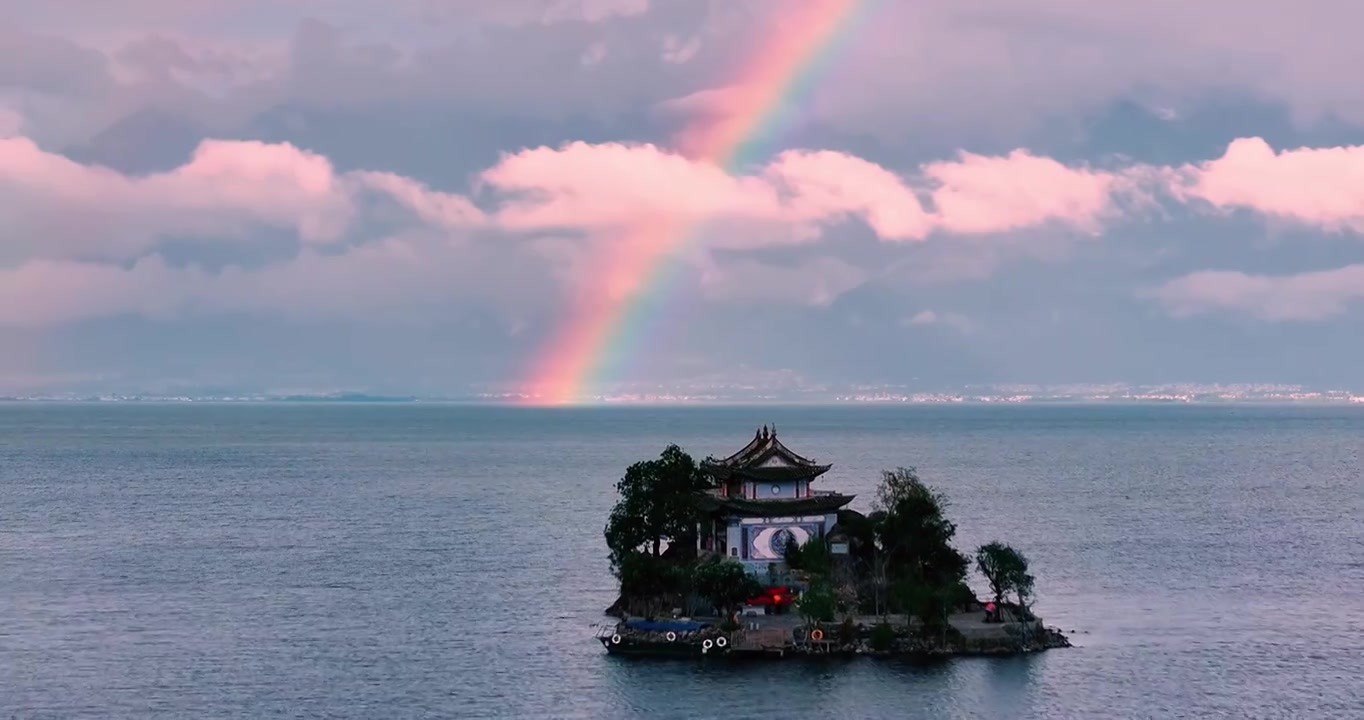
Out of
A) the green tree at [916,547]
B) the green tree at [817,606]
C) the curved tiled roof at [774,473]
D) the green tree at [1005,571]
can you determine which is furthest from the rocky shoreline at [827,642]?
the curved tiled roof at [774,473]

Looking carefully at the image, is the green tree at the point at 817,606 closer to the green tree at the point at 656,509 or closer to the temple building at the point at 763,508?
the temple building at the point at 763,508

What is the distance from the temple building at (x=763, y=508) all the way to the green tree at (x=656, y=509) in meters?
1.24

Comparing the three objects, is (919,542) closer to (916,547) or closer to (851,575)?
(916,547)

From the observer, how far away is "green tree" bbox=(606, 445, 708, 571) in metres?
87.7

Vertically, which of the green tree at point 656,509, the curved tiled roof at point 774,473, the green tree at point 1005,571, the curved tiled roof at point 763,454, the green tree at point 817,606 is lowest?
the green tree at point 817,606

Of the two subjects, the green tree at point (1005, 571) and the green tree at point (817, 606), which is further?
the green tree at point (1005, 571)

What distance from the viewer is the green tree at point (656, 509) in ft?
288

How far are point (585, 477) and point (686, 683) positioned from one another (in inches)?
4981

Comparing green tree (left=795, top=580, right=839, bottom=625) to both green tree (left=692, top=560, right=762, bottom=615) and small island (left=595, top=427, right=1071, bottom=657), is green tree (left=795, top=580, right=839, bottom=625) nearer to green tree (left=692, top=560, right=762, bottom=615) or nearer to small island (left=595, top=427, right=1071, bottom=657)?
small island (left=595, top=427, right=1071, bottom=657)

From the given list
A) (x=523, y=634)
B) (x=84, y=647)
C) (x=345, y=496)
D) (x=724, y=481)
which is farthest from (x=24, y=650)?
(x=345, y=496)

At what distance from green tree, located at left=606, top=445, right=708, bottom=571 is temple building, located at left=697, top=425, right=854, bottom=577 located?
4.06ft

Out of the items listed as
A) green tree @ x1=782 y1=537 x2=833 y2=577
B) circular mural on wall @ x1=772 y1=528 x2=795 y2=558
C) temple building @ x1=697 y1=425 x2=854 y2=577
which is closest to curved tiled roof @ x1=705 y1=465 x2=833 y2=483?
temple building @ x1=697 y1=425 x2=854 y2=577

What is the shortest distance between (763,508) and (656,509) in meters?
6.38

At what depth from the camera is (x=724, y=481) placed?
90.6 meters
